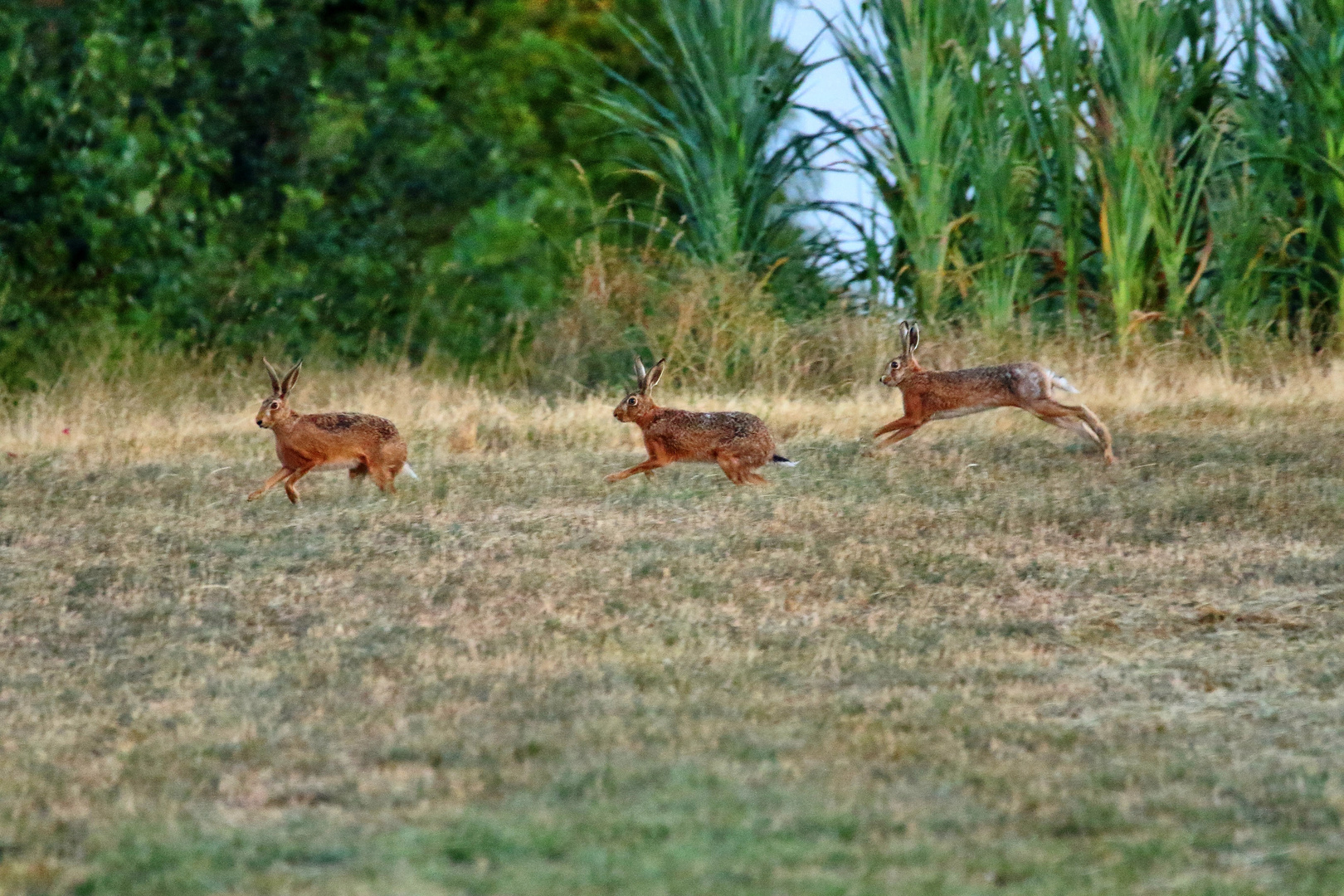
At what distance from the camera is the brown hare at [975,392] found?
980 cm

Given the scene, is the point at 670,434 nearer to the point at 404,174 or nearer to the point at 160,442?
the point at 160,442

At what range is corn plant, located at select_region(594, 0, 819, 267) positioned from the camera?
15070 mm

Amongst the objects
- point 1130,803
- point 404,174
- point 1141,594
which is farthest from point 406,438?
point 404,174

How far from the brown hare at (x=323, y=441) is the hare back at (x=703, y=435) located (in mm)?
1212

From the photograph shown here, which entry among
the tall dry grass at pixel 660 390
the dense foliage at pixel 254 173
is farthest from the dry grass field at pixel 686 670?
the dense foliage at pixel 254 173

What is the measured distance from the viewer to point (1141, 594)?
7.45 m

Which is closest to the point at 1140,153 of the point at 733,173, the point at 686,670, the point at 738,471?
the point at 733,173

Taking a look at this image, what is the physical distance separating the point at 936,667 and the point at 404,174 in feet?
51.2

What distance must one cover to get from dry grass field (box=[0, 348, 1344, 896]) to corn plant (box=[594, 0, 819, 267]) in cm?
428

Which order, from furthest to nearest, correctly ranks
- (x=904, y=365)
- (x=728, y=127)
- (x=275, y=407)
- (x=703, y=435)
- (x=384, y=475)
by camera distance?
(x=728, y=127)
(x=904, y=365)
(x=384, y=475)
(x=703, y=435)
(x=275, y=407)

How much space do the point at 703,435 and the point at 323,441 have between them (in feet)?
5.63

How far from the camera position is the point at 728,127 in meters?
15.1

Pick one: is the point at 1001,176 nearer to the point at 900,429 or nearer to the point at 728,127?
the point at 728,127

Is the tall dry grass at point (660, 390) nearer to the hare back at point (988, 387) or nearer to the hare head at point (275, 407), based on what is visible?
the hare back at point (988, 387)
